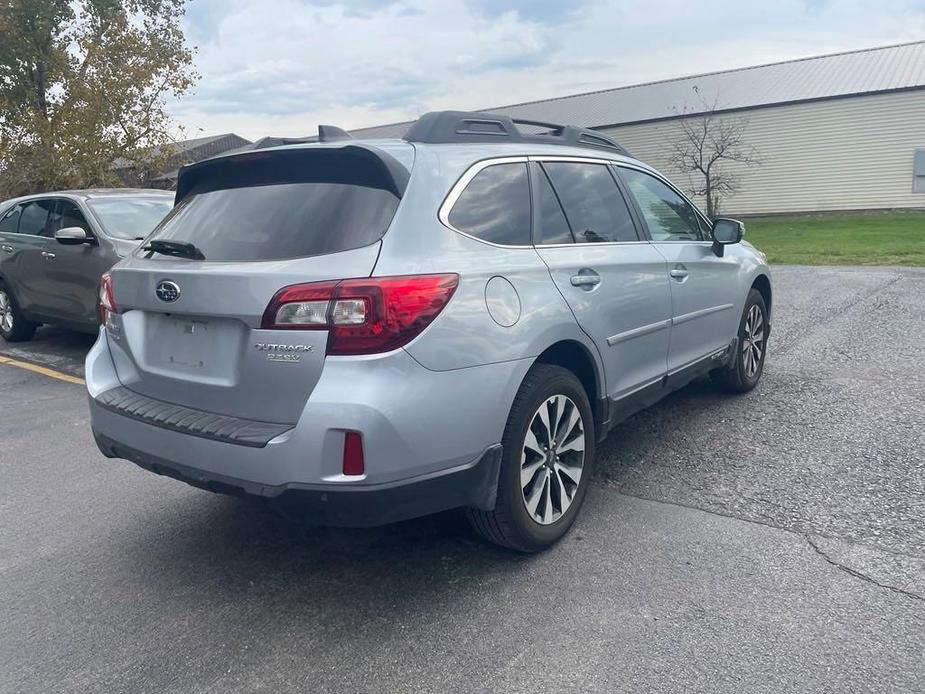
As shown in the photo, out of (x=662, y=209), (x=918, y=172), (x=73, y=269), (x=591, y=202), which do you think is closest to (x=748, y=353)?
(x=662, y=209)

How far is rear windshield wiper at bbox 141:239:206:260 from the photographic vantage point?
3.27 metres

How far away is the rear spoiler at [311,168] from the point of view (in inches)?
121

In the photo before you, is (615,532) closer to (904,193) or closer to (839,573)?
(839,573)

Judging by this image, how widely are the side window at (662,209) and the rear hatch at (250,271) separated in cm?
189

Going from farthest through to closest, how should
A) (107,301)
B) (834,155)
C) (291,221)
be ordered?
(834,155) → (107,301) → (291,221)

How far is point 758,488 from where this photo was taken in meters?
4.12

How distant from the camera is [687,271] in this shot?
477 centimetres

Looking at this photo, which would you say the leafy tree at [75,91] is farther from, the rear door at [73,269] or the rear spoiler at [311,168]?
the rear spoiler at [311,168]

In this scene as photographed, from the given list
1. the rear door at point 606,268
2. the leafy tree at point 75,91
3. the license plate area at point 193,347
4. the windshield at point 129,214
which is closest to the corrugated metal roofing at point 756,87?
the leafy tree at point 75,91

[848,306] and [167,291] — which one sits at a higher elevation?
[167,291]

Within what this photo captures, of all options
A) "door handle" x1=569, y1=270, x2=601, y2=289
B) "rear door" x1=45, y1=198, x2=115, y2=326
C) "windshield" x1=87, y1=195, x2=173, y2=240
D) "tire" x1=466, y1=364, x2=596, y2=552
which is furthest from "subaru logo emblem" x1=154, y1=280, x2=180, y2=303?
"windshield" x1=87, y1=195, x2=173, y2=240

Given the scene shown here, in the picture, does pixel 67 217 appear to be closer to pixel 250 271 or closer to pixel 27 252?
pixel 27 252

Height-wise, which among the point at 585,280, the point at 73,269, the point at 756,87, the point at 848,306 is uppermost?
the point at 756,87

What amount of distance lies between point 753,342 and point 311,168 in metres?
3.91
